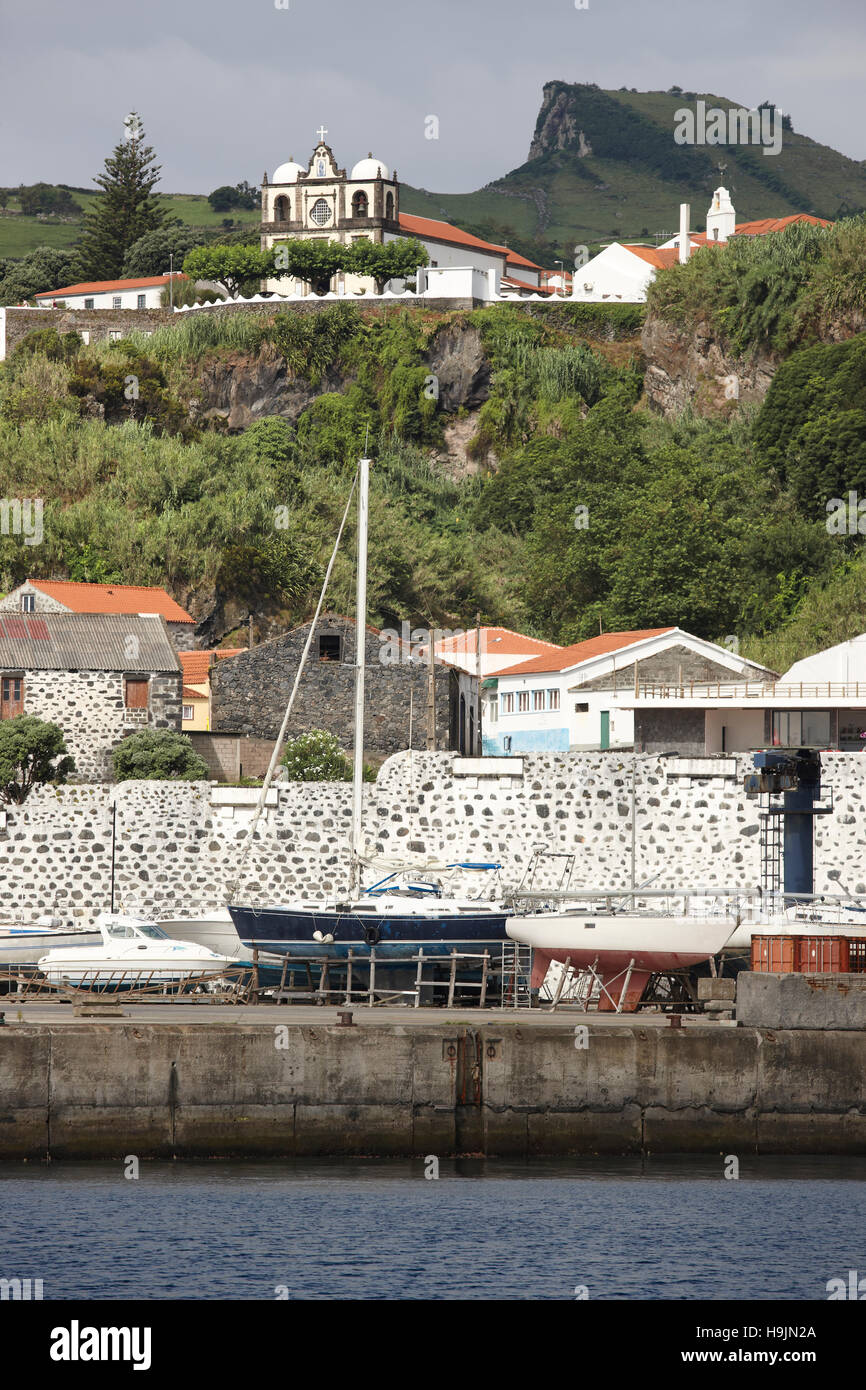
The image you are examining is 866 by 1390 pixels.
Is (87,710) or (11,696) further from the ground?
(11,696)

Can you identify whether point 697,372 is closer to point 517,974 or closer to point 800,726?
point 800,726

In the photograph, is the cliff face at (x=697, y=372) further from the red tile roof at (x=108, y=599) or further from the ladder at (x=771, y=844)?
the ladder at (x=771, y=844)

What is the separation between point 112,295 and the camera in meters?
103

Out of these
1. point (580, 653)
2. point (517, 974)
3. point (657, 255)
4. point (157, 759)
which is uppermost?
point (657, 255)

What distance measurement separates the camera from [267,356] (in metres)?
84.1

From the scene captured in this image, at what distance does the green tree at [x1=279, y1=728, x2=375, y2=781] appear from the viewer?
4306 cm

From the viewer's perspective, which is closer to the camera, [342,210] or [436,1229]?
[436,1229]

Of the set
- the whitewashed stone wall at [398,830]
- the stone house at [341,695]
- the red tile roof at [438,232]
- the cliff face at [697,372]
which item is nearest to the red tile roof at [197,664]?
the stone house at [341,695]

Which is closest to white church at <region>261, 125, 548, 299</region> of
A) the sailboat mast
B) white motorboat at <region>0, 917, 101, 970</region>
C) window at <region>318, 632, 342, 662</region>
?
window at <region>318, 632, 342, 662</region>

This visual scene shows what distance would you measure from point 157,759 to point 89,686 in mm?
2949

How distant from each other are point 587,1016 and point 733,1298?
8657mm

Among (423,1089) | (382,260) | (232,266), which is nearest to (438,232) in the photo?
(382,260)
